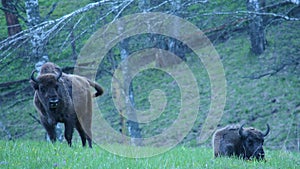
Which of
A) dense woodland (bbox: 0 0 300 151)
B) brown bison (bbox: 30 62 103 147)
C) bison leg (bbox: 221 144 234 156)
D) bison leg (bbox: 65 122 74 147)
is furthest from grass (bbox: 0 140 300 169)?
dense woodland (bbox: 0 0 300 151)

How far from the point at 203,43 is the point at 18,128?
10.6 metres

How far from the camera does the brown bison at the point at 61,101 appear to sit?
40.5ft

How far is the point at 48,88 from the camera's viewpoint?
40.4 feet

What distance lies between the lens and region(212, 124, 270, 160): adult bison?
36.8 ft

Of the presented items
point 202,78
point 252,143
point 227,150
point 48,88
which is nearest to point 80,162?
point 227,150

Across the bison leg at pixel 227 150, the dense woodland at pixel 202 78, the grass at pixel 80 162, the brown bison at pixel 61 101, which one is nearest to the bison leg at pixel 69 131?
the brown bison at pixel 61 101

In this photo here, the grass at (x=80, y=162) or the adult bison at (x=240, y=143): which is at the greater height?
the grass at (x=80, y=162)

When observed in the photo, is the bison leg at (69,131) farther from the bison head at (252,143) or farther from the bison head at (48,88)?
the bison head at (252,143)

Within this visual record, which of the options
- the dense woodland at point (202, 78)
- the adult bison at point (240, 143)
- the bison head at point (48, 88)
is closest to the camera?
the adult bison at point (240, 143)

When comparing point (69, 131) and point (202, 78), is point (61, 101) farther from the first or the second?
point (202, 78)

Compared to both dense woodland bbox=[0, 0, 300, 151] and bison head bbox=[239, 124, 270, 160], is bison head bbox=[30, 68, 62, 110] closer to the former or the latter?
bison head bbox=[239, 124, 270, 160]

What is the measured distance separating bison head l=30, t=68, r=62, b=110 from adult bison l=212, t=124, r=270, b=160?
3.74 meters

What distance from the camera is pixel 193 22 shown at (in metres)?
24.9

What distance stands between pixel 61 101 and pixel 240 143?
4.27 metres
